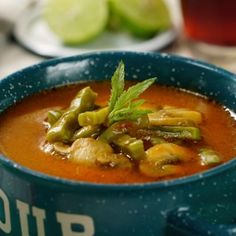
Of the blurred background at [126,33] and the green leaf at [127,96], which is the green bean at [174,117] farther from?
the blurred background at [126,33]

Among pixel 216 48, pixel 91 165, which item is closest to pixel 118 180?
pixel 91 165

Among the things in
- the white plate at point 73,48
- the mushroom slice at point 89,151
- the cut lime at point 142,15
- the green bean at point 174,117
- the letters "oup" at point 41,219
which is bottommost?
the white plate at point 73,48

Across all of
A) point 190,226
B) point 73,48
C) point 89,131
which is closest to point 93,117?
point 89,131

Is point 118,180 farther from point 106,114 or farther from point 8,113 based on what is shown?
point 8,113

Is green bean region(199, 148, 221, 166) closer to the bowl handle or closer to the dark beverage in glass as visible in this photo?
the bowl handle

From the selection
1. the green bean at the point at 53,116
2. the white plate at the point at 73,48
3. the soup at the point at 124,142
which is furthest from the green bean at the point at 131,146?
the white plate at the point at 73,48

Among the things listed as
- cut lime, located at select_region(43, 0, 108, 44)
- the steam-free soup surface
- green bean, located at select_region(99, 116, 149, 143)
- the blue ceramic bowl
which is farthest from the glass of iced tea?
the blue ceramic bowl

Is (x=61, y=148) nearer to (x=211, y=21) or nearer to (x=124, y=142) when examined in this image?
(x=124, y=142)
